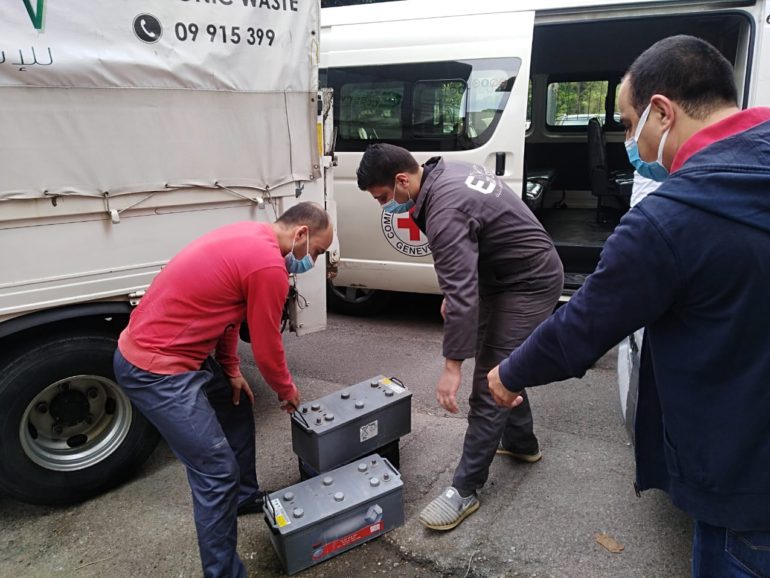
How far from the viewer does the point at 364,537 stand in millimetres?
2615

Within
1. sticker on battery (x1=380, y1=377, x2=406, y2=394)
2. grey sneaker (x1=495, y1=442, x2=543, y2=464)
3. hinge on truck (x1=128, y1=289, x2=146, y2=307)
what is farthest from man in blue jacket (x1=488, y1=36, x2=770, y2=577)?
hinge on truck (x1=128, y1=289, x2=146, y2=307)

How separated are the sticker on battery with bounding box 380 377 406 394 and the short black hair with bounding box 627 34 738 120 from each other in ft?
6.71

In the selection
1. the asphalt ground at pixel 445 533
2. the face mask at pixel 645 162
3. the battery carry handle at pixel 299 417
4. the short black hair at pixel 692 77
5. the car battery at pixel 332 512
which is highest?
the short black hair at pixel 692 77

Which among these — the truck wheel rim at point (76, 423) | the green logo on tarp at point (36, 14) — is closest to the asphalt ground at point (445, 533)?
the truck wheel rim at point (76, 423)

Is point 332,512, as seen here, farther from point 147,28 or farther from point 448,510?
point 147,28

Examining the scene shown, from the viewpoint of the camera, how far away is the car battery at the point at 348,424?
2.81 meters

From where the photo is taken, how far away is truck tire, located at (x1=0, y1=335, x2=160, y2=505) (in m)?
2.72

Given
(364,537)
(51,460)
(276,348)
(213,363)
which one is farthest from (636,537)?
(51,460)

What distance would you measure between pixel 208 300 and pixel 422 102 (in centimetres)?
312

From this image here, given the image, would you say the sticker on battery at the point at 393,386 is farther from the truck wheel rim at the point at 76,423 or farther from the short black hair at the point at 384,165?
the truck wheel rim at the point at 76,423

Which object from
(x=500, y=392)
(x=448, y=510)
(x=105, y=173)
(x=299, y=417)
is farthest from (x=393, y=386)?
(x=105, y=173)

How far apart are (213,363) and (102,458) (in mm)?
928

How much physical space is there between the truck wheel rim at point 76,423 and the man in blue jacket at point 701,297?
7.95 ft

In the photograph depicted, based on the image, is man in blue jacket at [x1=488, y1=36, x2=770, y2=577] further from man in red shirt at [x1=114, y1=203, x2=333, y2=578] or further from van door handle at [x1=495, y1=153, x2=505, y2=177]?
van door handle at [x1=495, y1=153, x2=505, y2=177]
